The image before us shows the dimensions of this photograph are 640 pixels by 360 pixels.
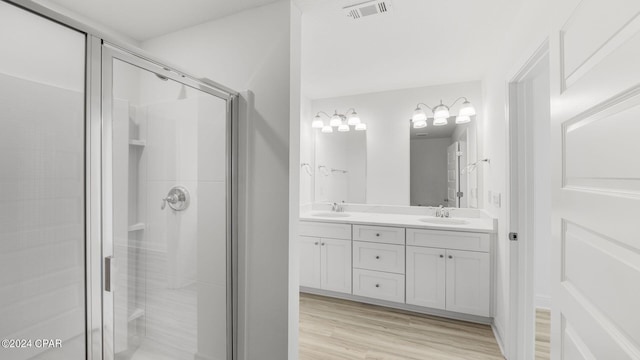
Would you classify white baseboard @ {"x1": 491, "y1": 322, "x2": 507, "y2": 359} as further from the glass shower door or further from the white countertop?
the glass shower door

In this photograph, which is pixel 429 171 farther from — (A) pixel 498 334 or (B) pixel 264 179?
(B) pixel 264 179

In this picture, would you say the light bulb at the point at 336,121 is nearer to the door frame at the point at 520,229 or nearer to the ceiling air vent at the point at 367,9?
the ceiling air vent at the point at 367,9

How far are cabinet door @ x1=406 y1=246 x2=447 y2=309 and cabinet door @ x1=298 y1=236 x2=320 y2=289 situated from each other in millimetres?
951

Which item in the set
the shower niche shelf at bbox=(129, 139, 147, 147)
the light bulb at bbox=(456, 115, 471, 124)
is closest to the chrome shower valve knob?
Result: the shower niche shelf at bbox=(129, 139, 147, 147)

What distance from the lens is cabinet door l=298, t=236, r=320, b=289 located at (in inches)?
116

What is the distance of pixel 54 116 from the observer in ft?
3.09

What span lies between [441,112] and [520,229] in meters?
1.53

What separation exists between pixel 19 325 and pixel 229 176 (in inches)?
39.0

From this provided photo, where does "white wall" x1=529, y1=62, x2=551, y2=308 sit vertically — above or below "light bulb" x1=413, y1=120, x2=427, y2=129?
below

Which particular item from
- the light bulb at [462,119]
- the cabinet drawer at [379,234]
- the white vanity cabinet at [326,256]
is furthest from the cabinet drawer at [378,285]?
the light bulb at [462,119]

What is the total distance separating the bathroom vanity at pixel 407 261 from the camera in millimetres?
2383

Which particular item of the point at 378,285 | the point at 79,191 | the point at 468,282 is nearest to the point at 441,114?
the point at 468,282

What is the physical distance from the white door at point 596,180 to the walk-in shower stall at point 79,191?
1556 millimetres

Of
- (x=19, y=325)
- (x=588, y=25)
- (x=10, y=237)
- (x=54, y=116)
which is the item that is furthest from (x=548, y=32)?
(x=19, y=325)
